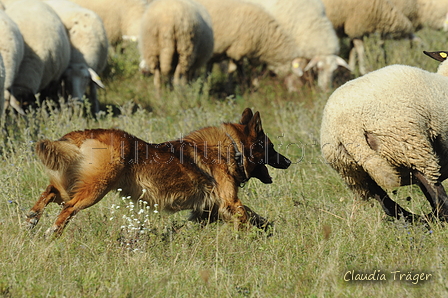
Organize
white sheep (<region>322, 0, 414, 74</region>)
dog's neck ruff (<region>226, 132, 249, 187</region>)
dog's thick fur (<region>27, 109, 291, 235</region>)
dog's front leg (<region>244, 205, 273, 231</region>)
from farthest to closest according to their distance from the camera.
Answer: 1. white sheep (<region>322, 0, 414, 74</region>)
2. dog's neck ruff (<region>226, 132, 249, 187</region>)
3. dog's front leg (<region>244, 205, 273, 231</region>)
4. dog's thick fur (<region>27, 109, 291, 235</region>)

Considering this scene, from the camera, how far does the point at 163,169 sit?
450 centimetres

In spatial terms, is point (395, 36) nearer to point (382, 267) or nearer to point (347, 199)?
point (347, 199)

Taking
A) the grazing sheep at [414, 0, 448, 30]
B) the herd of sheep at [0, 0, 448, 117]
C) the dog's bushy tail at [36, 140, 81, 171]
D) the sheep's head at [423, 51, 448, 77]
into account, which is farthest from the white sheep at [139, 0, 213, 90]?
the grazing sheep at [414, 0, 448, 30]

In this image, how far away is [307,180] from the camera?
6105 millimetres

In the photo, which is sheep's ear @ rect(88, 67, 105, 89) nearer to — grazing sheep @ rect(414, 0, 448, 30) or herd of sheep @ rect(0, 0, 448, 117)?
→ herd of sheep @ rect(0, 0, 448, 117)

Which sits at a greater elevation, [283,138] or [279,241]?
[279,241]

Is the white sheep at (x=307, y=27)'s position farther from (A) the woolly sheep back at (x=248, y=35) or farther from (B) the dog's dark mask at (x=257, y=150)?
(B) the dog's dark mask at (x=257, y=150)

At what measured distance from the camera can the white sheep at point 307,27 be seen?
43.3ft

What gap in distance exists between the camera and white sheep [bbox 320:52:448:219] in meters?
4.48

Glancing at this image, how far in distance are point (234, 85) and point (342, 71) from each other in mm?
2594

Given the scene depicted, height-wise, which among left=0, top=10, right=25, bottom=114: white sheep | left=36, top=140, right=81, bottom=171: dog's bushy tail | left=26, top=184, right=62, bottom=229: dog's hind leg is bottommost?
left=0, top=10, right=25, bottom=114: white sheep

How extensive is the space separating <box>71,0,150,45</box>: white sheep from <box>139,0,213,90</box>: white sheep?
3.22 meters

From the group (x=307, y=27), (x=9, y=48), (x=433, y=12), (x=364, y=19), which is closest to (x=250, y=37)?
(x=307, y=27)

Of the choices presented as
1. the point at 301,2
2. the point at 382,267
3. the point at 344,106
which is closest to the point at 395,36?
the point at 301,2
